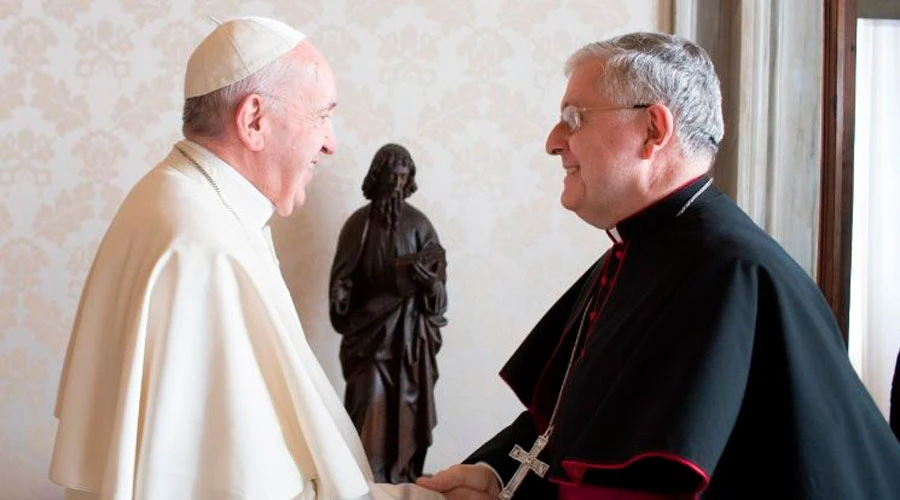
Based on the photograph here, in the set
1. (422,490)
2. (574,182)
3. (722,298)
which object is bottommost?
(422,490)

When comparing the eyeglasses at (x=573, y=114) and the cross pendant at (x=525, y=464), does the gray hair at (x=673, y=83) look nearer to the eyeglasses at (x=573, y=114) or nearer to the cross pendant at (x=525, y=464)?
the eyeglasses at (x=573, y=114)

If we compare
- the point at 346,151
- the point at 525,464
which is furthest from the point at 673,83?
the point at 346,151

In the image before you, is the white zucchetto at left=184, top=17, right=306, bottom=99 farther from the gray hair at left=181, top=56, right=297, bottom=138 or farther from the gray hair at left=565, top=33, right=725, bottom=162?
the gray hair at left=565, top=33, right=725, bottom=162

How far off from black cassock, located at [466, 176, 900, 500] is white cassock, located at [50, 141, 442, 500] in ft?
1.58

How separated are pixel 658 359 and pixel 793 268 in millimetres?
309

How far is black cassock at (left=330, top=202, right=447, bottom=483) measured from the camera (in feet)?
12.3

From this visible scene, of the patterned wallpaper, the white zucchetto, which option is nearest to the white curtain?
the patterned wallpaper

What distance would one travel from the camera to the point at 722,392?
1829 mm

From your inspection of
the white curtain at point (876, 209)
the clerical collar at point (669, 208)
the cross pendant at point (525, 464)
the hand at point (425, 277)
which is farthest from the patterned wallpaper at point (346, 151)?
the clerical collar at point (669, 208)

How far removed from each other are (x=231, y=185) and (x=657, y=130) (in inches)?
32.5

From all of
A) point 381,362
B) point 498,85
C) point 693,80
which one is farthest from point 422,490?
point 498,85

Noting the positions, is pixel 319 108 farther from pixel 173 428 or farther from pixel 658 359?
pixel 658 359

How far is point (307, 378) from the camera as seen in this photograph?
2.07 meters

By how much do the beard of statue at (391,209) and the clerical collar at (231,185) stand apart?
1517mm
